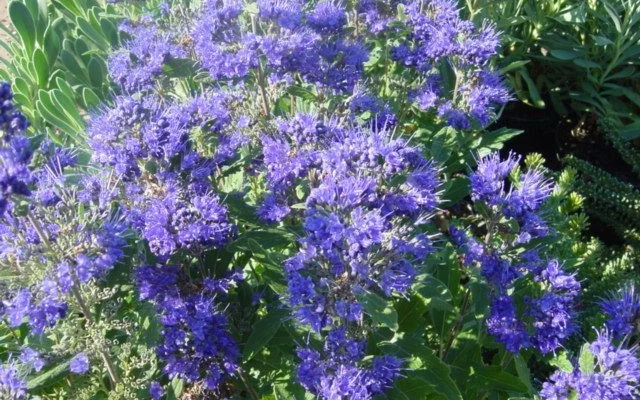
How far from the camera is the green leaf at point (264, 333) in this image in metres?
2.19

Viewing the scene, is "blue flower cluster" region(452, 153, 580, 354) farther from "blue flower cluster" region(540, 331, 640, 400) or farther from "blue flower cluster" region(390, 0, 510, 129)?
"blue flower cluster" region(390, 0, 510, 129)

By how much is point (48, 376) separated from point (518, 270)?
5.20 feet

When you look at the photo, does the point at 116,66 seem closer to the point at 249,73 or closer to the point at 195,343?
the point at 249,73

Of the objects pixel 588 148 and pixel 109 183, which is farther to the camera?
pixel 588 148

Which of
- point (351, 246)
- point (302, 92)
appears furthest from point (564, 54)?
point (351, 246)

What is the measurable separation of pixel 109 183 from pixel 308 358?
825 millimetres

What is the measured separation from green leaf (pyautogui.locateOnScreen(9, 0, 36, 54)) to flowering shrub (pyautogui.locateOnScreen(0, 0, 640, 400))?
0.99 m

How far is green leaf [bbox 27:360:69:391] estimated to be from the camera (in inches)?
84.2

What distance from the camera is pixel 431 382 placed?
7.15ft

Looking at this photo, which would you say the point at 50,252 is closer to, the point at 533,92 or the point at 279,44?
the point at 279,44

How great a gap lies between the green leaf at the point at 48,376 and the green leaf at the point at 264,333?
0.57 m

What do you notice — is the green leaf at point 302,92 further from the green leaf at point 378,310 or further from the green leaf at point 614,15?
the green leaf at point 614,15

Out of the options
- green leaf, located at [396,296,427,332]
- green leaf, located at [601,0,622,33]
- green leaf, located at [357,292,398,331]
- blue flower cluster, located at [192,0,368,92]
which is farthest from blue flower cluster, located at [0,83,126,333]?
green leaf, located at [601,0,622,33]

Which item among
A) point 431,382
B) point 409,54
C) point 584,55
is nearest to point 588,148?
point 584,55
